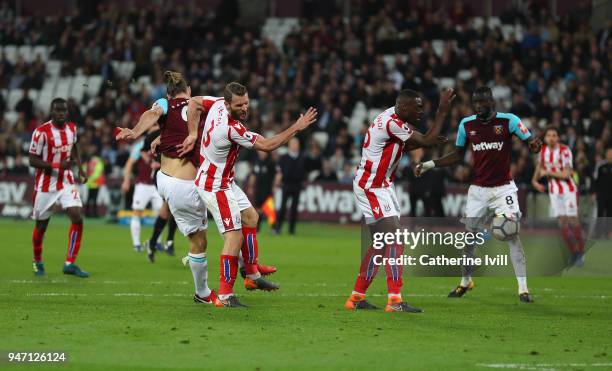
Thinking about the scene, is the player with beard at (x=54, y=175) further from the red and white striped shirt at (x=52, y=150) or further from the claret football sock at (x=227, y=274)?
the claret football sock at (x=227, y=274)

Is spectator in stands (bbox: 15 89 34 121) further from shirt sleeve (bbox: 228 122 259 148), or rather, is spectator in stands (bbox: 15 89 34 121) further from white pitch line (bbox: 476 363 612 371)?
white pitch line (bbox: 476 363 612 371)

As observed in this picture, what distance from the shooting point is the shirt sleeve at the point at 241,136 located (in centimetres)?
1155

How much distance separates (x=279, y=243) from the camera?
75.7ft

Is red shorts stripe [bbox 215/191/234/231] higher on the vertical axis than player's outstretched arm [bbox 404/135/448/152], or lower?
lower

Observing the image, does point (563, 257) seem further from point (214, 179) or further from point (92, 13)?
point (92, 13)

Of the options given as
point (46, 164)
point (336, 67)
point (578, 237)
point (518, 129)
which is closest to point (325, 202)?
point (336, 67)

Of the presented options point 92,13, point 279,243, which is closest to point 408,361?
point 279,243

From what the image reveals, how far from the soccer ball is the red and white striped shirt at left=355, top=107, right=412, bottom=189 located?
2.03m

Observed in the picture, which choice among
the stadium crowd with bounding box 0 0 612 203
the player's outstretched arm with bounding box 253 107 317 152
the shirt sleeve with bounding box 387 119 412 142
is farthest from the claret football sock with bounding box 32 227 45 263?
the stadium crowd with bounding box 0 0 612 203

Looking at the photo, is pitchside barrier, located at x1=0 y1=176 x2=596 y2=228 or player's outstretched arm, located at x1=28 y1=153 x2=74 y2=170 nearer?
player's outstretched arm, located at x1=28 y1=153 x2=74 y2=170

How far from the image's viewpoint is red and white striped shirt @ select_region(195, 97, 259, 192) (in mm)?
11633

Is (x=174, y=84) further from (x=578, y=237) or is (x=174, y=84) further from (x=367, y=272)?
(x=578, y=237)

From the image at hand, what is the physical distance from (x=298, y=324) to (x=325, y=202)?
1924 cm

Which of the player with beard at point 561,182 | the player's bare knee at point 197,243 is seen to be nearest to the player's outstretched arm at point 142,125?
the player's bare knee at point 197,243
